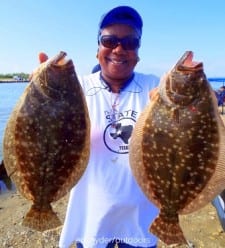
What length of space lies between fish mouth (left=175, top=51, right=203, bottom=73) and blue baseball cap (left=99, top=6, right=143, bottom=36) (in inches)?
35.6

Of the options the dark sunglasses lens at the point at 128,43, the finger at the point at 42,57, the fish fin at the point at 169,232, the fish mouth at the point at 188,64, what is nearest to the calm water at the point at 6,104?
the finger at the point at 42,57

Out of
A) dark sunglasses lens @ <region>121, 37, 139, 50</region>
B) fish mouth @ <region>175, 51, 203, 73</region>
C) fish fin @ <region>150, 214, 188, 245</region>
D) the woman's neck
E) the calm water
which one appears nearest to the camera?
fish mouth @ <region>175, 51, 203, 73</region>

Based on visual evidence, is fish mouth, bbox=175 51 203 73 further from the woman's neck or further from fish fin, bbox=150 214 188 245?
fish fin, bbox=150 214 188 245

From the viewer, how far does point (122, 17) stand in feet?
10.8

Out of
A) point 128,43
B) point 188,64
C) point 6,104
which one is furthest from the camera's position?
point 6,104

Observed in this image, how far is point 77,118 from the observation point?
2.64 m

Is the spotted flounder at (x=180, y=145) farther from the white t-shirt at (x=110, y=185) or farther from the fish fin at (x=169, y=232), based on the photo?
the white t-shirt at (x=110, y=185)

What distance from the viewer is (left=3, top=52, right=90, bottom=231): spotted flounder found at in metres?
2.63

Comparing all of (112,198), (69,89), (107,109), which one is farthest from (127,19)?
(112,198)

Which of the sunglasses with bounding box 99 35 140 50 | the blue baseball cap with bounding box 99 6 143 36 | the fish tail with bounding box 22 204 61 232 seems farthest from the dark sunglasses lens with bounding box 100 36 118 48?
the fish tail with bounding box 22 204 61 232

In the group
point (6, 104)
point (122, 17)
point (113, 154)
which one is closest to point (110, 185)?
point (113, 154)

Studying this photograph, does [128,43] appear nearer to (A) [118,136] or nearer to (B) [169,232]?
(A) [118,136]

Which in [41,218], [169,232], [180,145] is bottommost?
[169,232]

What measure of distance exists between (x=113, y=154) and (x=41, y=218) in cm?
91
